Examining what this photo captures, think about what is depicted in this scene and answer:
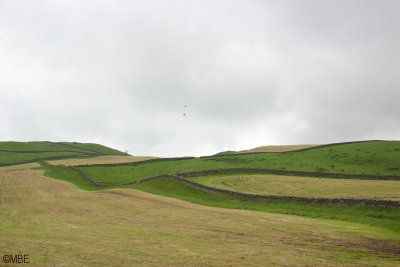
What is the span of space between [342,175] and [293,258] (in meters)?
46.1

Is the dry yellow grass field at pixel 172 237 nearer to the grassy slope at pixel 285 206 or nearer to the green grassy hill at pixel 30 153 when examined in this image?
the grassy slope at pixel 285 206

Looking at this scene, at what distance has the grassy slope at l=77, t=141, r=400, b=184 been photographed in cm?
7600

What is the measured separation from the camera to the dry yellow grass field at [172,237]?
2630 centimetres

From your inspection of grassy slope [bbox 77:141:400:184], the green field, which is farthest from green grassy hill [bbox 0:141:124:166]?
grassy slope [bbox 77:141:400:184]

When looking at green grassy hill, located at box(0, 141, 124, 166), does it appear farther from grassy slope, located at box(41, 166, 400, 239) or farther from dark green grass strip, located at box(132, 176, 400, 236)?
dark green grass strip, located at box(132, 176, 400, 236)

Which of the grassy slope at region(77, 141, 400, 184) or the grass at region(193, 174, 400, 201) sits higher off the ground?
the grassy slope at region(77, 141, 400, 184)

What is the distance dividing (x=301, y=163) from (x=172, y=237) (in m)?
50.2

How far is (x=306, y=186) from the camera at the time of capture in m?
61.4

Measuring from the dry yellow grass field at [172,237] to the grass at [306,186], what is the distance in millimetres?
10577

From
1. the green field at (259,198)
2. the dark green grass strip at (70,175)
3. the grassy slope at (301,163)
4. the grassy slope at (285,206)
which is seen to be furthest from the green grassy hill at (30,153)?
the grassy slope at (285,206)

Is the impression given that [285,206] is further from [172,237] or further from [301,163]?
[301,163]

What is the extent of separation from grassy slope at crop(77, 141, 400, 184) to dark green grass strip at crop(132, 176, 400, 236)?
43.7 ft

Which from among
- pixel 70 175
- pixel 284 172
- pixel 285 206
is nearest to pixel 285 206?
pixel 285 206

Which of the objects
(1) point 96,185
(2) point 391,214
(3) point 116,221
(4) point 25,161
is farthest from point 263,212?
(4) point 25,161
